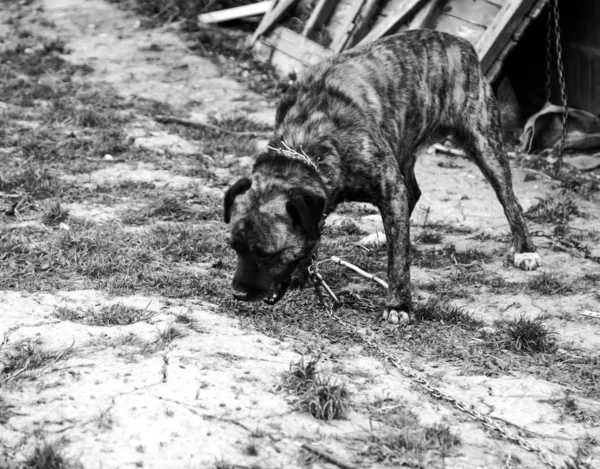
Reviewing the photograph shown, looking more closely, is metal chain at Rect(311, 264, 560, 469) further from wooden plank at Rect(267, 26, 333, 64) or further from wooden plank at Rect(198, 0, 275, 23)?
wooden plank at Rect(198, 0, 275, 23)

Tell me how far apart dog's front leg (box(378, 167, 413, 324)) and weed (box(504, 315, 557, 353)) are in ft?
2.17

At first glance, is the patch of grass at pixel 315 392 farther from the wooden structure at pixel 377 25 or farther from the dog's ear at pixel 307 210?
the wooden structure at pixel 377 25

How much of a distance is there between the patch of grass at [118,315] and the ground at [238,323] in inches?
0.7

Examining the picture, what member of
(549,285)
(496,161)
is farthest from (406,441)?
(496,161)

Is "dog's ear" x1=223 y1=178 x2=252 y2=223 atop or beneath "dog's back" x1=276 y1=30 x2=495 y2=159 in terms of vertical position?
beneath

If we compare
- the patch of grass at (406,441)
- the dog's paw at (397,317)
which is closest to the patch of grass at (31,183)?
the dog's paw at (397,317)

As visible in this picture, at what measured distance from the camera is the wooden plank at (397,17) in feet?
32.7

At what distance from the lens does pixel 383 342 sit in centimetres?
518

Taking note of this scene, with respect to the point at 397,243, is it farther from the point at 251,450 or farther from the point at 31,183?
the point at 31,183

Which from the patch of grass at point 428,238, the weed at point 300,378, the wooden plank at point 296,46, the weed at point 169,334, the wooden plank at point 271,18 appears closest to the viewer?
the weed at point 300,378

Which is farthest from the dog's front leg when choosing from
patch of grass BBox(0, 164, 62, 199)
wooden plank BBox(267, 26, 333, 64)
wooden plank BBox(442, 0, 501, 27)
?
wooden plank BBox(267, 26, 333, 64)

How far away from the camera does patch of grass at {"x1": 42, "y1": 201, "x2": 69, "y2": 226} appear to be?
6867 millimetres

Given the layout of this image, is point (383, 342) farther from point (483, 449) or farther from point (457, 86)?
point (457, 86)

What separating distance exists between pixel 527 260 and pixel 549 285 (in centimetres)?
47
